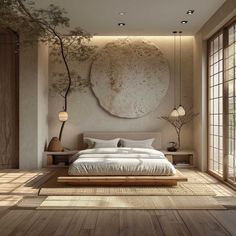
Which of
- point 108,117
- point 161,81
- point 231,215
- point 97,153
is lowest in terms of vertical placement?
point 231,215

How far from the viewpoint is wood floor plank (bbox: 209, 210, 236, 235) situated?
12.2ft

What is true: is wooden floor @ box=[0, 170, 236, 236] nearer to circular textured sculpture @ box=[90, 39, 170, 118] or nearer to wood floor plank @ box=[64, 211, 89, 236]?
wood floor plank @ box=[64, 211, 89, 236]

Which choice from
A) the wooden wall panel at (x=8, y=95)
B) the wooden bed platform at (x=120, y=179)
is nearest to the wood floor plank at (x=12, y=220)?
the wooden bed platform at (x=120, y=179)

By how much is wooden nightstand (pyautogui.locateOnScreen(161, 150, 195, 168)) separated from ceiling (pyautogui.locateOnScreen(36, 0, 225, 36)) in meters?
2.58

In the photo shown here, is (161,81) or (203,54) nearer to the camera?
(203,54)

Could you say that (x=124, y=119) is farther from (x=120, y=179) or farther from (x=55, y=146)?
(x=120, y=179)

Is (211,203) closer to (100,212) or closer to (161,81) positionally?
(100,212)

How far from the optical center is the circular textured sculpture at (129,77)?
8.48 meters

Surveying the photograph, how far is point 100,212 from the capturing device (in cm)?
432

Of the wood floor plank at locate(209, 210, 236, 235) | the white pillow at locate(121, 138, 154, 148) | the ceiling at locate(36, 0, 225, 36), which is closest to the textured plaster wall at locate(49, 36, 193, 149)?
the white pillow at locate(121, 138, 154, 148)

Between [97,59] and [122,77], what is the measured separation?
2.30 feet

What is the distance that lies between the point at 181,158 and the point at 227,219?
428 centimetres

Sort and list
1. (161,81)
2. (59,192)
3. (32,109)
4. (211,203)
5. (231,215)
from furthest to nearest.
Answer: (161,81) → (32,109) → (59,192) → (211,203) → (231,215)

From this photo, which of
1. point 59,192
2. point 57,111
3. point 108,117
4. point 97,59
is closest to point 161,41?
point 97,59
